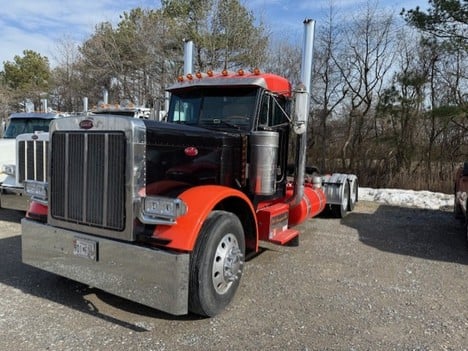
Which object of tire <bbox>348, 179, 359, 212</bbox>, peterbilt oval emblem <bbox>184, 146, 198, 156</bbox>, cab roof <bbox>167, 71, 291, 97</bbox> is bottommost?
tire <bbox>348, 179, 359, 212</bbox>

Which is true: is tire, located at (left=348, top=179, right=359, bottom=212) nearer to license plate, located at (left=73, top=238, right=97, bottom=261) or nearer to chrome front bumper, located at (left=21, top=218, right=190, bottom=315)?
chrome front bumper, located at (left=21, top=218, right=190, bottom=315)

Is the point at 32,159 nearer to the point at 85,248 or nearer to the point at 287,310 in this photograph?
the point at 85,248

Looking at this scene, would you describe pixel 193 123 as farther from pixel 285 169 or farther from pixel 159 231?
pixel 159 231

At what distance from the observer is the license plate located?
3.59m

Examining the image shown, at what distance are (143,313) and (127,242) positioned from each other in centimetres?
82

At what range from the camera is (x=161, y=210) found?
3363mm

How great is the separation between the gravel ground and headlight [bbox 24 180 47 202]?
1031mm

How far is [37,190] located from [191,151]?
1613 mm

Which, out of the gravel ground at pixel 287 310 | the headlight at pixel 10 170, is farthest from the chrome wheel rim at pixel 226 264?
the headlight at pixel 10 170

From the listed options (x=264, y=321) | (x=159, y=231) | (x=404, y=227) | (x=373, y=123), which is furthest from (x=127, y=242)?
(x=373, y=123)

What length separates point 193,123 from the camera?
5.27 meters

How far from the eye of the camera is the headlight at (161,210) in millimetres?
3316

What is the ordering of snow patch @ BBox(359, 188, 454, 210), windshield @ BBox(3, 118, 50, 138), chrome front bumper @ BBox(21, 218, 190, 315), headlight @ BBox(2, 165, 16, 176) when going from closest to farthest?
chrome front bumper @ BBox(21, 218, 190, 315) < headlight @ BBox(2, 165, 16, 176) < windshield @ BBox(3, 118, 50, 138) < snow patch @ BBox(359, 188, 454, 210)

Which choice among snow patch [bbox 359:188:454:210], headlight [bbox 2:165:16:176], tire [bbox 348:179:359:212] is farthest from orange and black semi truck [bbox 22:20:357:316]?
snow patch [bbox 359:188:454:210]
